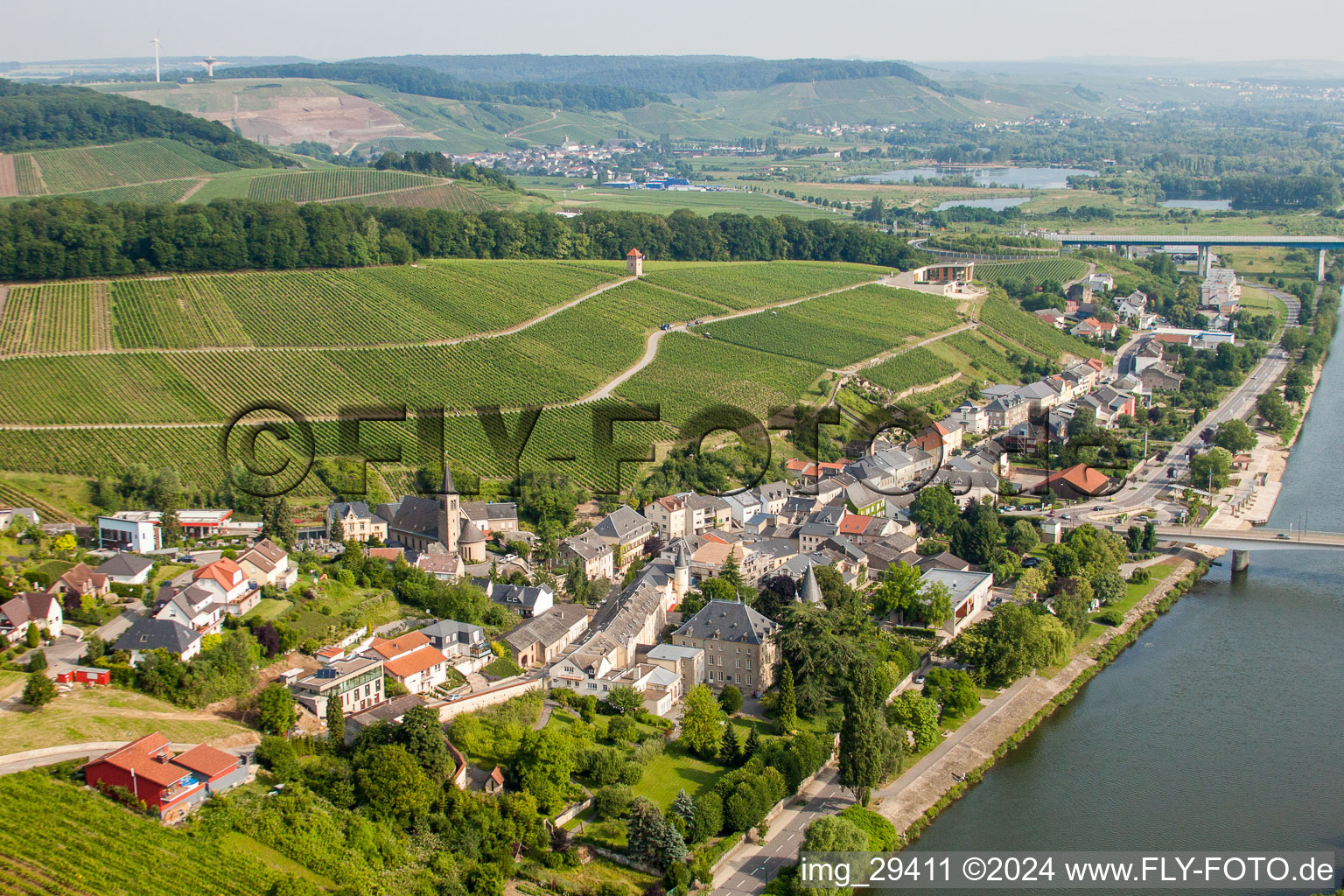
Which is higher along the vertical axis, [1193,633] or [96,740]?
[96,740]

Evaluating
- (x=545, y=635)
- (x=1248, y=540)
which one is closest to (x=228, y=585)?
(x=545, y=635)

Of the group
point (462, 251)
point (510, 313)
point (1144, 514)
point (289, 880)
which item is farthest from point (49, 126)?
point (289, 880)

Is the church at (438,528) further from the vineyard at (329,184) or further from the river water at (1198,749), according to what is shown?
the vineyard at (329,184)

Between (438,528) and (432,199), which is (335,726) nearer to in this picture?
(438,528)

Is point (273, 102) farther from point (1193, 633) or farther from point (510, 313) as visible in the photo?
point (1193, 633)

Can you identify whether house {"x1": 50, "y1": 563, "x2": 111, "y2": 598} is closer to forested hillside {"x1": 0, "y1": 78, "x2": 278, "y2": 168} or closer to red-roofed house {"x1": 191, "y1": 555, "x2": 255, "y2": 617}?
red-roofed house {"x1": 191, "y1": 555, "x2": 255, "y2": 617}

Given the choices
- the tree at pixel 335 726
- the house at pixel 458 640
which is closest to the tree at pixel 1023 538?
the house at pixel 458 640

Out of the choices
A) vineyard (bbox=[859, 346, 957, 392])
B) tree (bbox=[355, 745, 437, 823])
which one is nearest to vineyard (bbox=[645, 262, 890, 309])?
vineyard (bbox=[859, 346, 957, 392])
